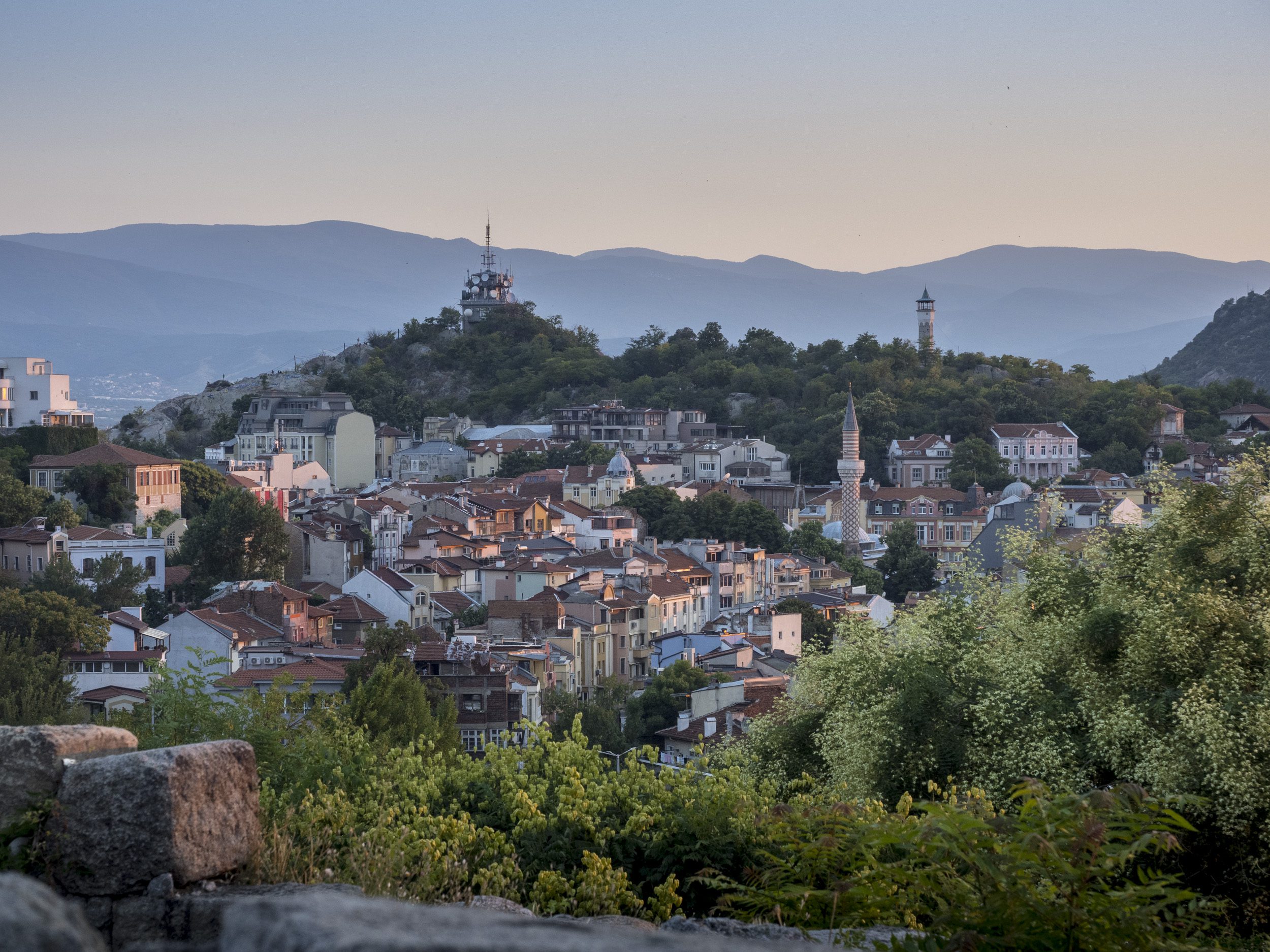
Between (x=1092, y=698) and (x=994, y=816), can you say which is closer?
(x=994, y=816)

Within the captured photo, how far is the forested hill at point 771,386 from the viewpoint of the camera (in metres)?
86.8

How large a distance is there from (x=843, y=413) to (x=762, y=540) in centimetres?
2780

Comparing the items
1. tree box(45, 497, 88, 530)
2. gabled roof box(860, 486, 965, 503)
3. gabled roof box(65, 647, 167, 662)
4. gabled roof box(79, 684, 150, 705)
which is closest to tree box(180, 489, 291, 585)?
tree box(45, 497, 88, 530)

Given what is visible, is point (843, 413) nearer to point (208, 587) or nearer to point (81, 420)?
point (81, 420)

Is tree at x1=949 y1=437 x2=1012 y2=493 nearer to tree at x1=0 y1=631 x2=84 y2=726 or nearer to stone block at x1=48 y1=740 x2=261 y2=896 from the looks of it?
tree at x1=0 y1=631 x2=84 y2=726

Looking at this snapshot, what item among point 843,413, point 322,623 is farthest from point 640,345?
point 322,623

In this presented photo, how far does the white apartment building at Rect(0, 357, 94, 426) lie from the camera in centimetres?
6512

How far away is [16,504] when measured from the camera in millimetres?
45844

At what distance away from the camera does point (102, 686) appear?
30.3m

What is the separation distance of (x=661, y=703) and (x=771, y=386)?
68.8 metres

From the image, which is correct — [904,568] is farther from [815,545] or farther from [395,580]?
[395,580]

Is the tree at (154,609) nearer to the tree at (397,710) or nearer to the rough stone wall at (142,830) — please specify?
the tree at (397,710)

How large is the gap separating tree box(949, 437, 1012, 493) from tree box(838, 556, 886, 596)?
19.3 meters

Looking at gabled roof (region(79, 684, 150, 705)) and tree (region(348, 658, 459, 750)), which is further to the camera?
Answer: gabled roof (region(79, 684, 150, 705))
